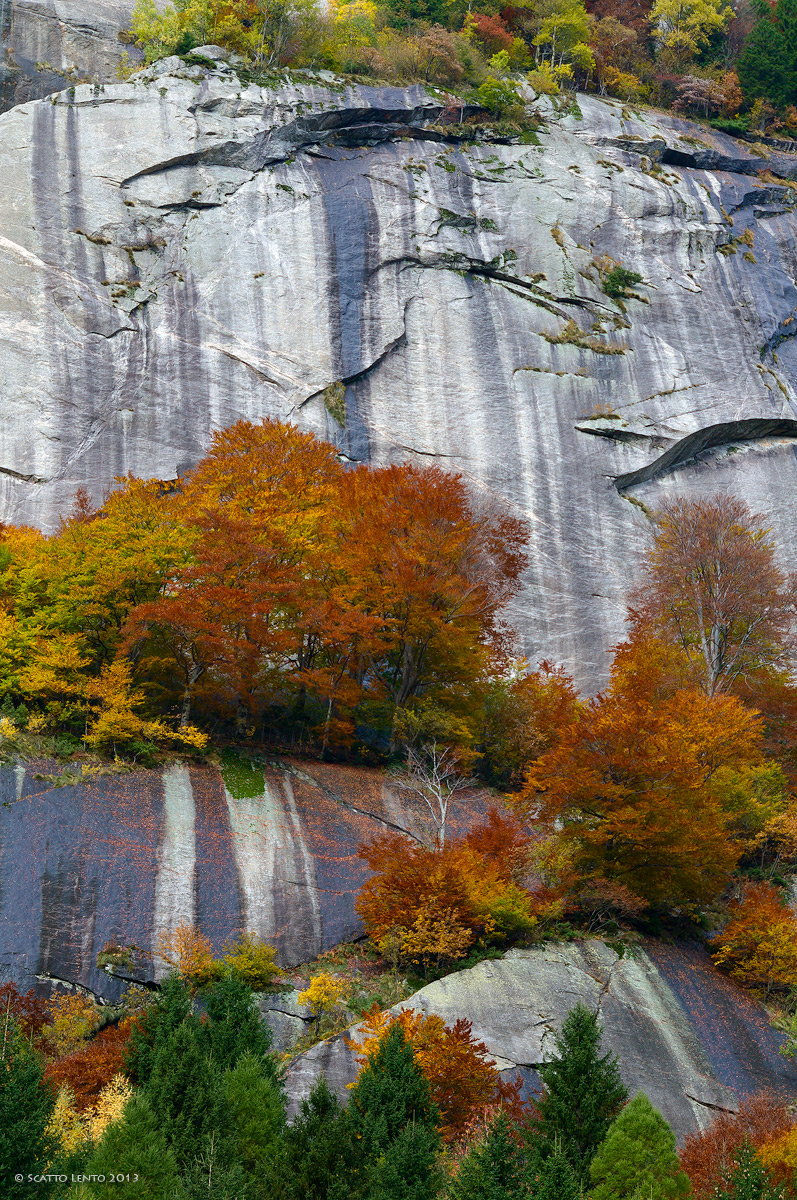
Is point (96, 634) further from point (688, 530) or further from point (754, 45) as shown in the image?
point (754, 45)

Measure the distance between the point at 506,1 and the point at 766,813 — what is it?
1777 inches

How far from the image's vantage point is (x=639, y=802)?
25.2 m

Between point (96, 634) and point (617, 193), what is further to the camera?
point (617, 193)

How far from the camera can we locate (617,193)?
47812 millimetres

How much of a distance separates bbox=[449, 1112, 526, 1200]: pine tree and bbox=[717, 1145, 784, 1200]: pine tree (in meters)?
2.81

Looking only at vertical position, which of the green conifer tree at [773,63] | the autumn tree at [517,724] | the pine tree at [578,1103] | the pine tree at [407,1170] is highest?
the green conifer tree at [773,63]

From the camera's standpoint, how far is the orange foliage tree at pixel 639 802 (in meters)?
25.4

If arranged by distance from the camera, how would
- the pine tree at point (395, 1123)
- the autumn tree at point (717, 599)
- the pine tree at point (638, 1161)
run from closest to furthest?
1. the pine tree at point (395, 1123)
2. the pine tree at point (638, 1161)
3. the autumn tree at point (717, 599)

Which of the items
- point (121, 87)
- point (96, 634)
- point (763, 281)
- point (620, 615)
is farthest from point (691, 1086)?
point (121, 87)

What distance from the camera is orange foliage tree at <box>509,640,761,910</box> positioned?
25359mm

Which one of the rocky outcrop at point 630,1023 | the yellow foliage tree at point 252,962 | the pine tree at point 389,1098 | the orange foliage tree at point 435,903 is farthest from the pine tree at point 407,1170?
the yellow foliage tree at point 252,962

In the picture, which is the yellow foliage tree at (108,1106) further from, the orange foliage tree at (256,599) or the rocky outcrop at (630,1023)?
the orange foliage tree at (256,599)

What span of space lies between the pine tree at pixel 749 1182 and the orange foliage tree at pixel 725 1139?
348mm

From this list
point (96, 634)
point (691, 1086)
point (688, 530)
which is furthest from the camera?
point (688, 530)
